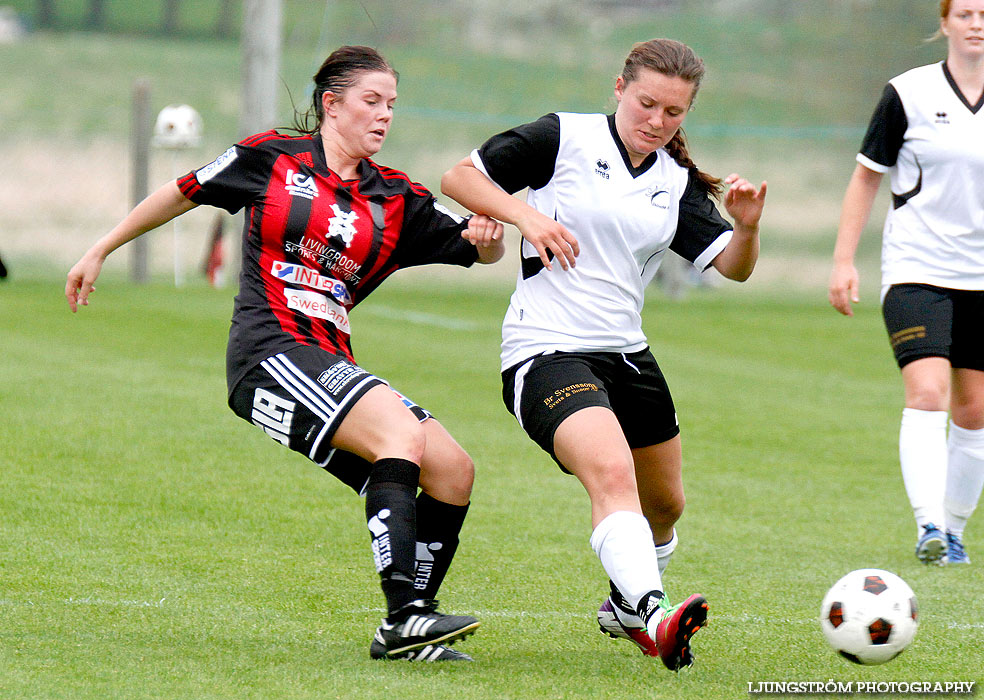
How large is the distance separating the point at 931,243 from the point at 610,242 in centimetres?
193

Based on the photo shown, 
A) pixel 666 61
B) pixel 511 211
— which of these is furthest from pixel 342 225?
pixel 666 61

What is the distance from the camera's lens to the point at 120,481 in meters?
6.71

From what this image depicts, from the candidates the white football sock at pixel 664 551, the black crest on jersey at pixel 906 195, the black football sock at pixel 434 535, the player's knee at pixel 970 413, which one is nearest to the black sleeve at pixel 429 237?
the black football sock at pixel 434 535

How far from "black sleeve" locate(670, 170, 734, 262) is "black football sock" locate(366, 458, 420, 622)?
1207 millimetres

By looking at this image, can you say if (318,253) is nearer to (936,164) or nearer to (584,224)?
(584,224)

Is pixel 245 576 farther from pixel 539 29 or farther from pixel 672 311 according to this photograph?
pixel 539 29

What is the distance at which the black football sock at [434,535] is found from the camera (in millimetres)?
4348

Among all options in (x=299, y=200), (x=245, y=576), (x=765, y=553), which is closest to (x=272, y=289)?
(x=299, y=200)

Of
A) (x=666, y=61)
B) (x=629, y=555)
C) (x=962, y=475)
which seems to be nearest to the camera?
(x=629, y=555)

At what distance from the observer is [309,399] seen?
4172mm

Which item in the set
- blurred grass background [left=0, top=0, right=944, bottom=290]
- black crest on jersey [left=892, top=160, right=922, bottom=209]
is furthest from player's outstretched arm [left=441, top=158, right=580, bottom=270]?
blurred grass background [left=0, top=0, right=944, bottom=290]

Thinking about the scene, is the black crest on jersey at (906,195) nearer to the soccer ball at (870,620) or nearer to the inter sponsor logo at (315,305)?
the soccer ball at (870,620)

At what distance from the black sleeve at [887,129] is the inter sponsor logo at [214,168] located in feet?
8.54

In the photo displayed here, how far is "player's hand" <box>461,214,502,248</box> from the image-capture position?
4320 millimetres
